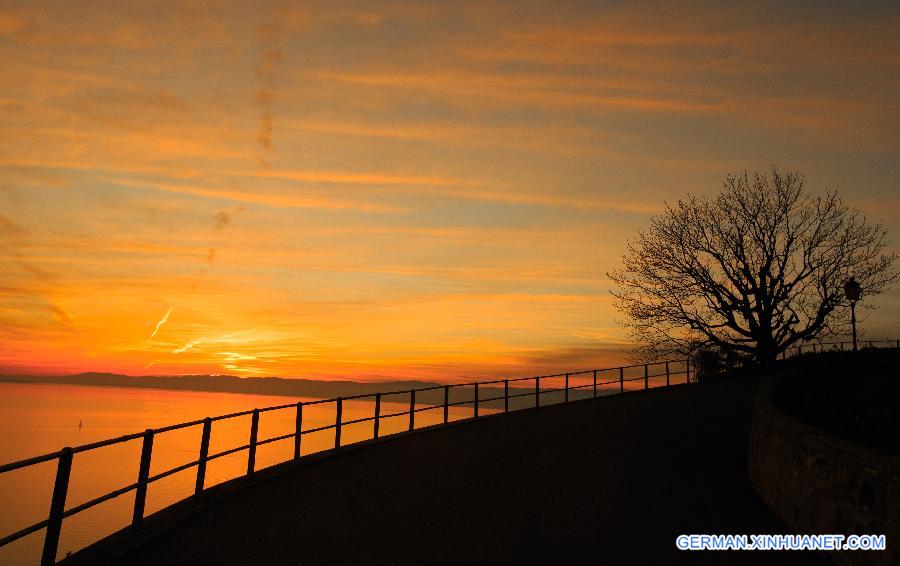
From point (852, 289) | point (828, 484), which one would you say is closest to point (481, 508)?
point (828, 484)

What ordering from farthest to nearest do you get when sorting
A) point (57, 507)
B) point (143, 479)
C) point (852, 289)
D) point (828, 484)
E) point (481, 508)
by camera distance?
point (852, 289) → point (481, 508) → point (143, 479) → point (828, 484) → point (57, 507)

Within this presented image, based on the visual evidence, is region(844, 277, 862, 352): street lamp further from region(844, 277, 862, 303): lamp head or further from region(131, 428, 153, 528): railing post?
region(131, 428, 153, 528): railing post

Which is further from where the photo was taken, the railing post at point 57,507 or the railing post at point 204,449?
the railing post at point 204,449

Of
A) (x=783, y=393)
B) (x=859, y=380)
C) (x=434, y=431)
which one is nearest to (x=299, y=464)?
(x=434, y=431)

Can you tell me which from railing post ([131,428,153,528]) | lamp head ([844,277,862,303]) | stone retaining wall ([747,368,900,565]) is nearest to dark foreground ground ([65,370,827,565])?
railing post ([131,428,153,528])

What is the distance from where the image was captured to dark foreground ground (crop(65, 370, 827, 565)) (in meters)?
7.82

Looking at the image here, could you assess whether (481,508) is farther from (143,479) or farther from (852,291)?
(852,291)

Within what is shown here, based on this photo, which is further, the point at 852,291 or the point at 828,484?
the point at 852,291

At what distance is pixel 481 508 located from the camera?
33.4ft

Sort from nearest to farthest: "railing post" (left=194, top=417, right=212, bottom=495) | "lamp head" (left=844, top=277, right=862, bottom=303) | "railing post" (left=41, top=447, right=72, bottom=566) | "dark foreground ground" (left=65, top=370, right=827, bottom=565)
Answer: "railing post" (left=41, top=447, right=72, bottom=566) → "dark foreground ground" (left=65, top=370, right=827, bottom=565) → "railing post" (left=194, top=417, right=212, bottom=495) → "lamp head" (left=844, top=277, right=862, bottom=303)

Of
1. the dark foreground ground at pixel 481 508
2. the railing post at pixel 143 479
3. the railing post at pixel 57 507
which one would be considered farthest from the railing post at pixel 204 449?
the railing post at pixel 57 507

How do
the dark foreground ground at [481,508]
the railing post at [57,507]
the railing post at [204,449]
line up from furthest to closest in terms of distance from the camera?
the railing post at [204,449] < the dark foreground ground at [481,508] < the railing post at [57,507]

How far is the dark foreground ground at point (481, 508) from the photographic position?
782cm

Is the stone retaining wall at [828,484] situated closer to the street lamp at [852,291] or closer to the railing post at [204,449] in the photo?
the railing post at [204,449]
